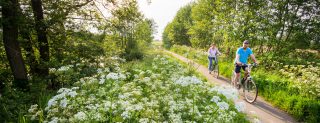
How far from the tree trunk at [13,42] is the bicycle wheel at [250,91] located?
832cm

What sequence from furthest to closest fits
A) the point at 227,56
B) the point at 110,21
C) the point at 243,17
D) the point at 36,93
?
the point at 227,56
the point at 243,17
the point at 110,21
the point at 36,93

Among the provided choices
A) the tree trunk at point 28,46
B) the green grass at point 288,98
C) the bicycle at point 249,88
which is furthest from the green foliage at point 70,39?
the green grass at point 288,98

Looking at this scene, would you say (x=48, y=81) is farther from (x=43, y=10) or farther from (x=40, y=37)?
(x=43, y=10)

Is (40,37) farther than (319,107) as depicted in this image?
Yes

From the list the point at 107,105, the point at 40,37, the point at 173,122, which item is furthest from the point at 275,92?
the point at 40,37

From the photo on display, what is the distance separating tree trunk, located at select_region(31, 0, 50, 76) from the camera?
875 centimetres

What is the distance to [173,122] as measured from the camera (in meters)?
4.08

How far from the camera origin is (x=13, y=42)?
782 cm

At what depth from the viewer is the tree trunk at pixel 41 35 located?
875 cm

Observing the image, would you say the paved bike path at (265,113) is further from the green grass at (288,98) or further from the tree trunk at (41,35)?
the tree trunk at (41,35)

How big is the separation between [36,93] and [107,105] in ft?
15.2

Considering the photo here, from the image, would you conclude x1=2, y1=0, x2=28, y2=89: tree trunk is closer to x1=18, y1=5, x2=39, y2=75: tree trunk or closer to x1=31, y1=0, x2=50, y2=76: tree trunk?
x1=18, y1=5, x2=39, y2=75: tree trunk

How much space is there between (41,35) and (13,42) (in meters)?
1.39

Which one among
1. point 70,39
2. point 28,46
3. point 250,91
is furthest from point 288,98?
point 28,46
